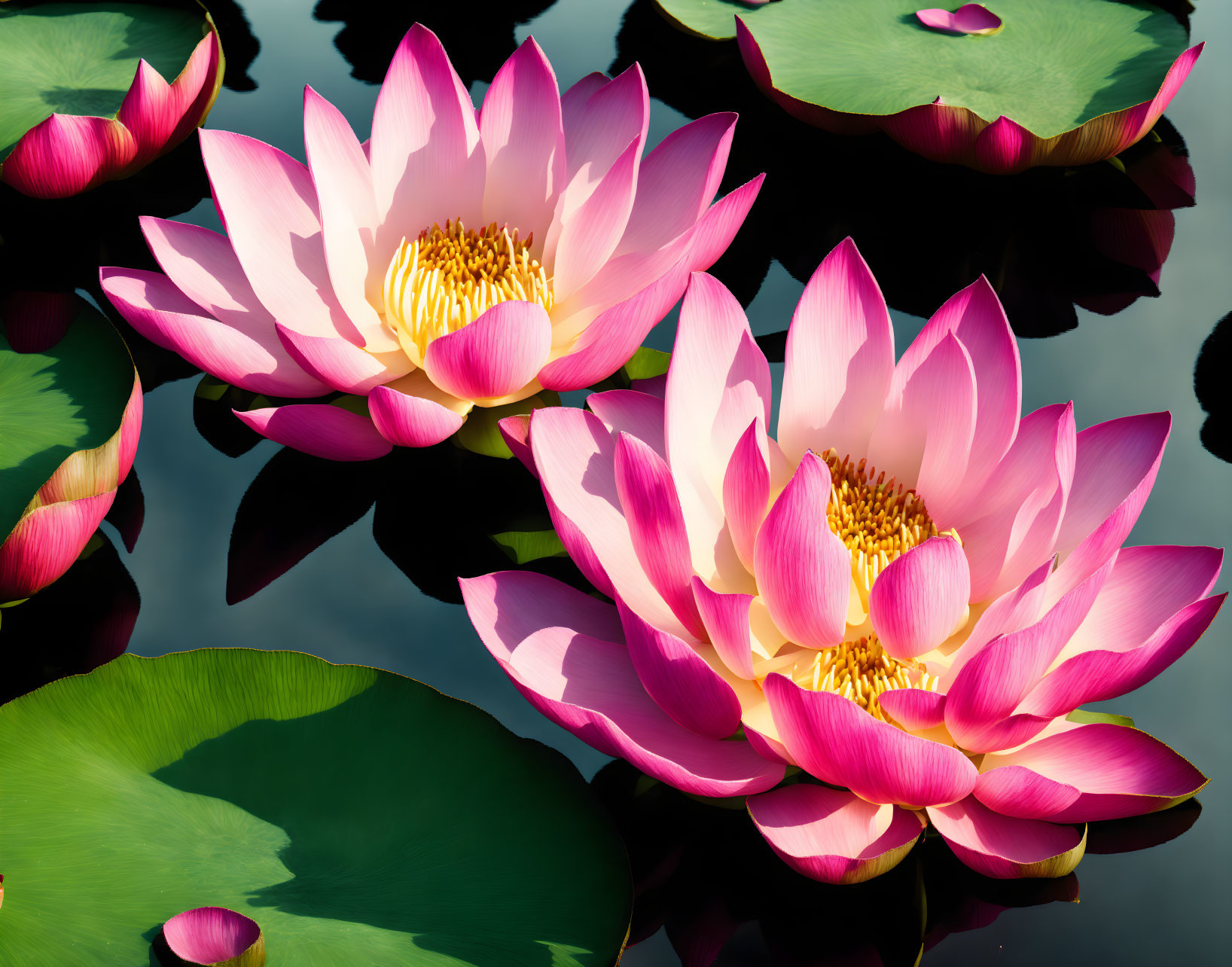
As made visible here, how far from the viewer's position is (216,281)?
119cm

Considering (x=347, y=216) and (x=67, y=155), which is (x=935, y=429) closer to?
(x=347, y=216)

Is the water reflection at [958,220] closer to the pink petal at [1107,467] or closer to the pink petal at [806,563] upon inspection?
the pink petal at [1107,467]

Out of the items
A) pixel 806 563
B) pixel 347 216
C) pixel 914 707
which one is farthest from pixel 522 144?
pixel 914 707

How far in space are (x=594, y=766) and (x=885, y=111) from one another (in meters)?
1.13

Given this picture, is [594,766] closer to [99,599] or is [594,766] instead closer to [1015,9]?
[99,599]

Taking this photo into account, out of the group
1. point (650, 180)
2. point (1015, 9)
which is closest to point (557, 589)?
point (650, 180)

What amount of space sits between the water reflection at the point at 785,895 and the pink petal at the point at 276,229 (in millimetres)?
594

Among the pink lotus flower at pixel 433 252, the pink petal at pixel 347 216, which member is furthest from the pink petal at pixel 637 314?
the pink petal at pixel 347 216

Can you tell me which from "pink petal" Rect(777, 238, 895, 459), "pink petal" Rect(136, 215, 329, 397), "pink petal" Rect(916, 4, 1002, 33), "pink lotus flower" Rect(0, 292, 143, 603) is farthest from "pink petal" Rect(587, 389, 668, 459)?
"pink petal" Rect(916, 4, 1002, 33)

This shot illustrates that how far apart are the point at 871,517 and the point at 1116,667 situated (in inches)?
10.0

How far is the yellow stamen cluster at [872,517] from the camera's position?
0.94 meters

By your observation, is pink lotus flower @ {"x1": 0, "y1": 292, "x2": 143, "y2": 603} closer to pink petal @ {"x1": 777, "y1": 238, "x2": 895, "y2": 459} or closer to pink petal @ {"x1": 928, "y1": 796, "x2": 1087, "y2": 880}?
pink petal @ {"x1": 777, "y1": 238, "x2": 895, "y2": 459}

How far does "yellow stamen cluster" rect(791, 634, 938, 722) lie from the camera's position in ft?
2.78

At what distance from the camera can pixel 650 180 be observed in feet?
4.24
